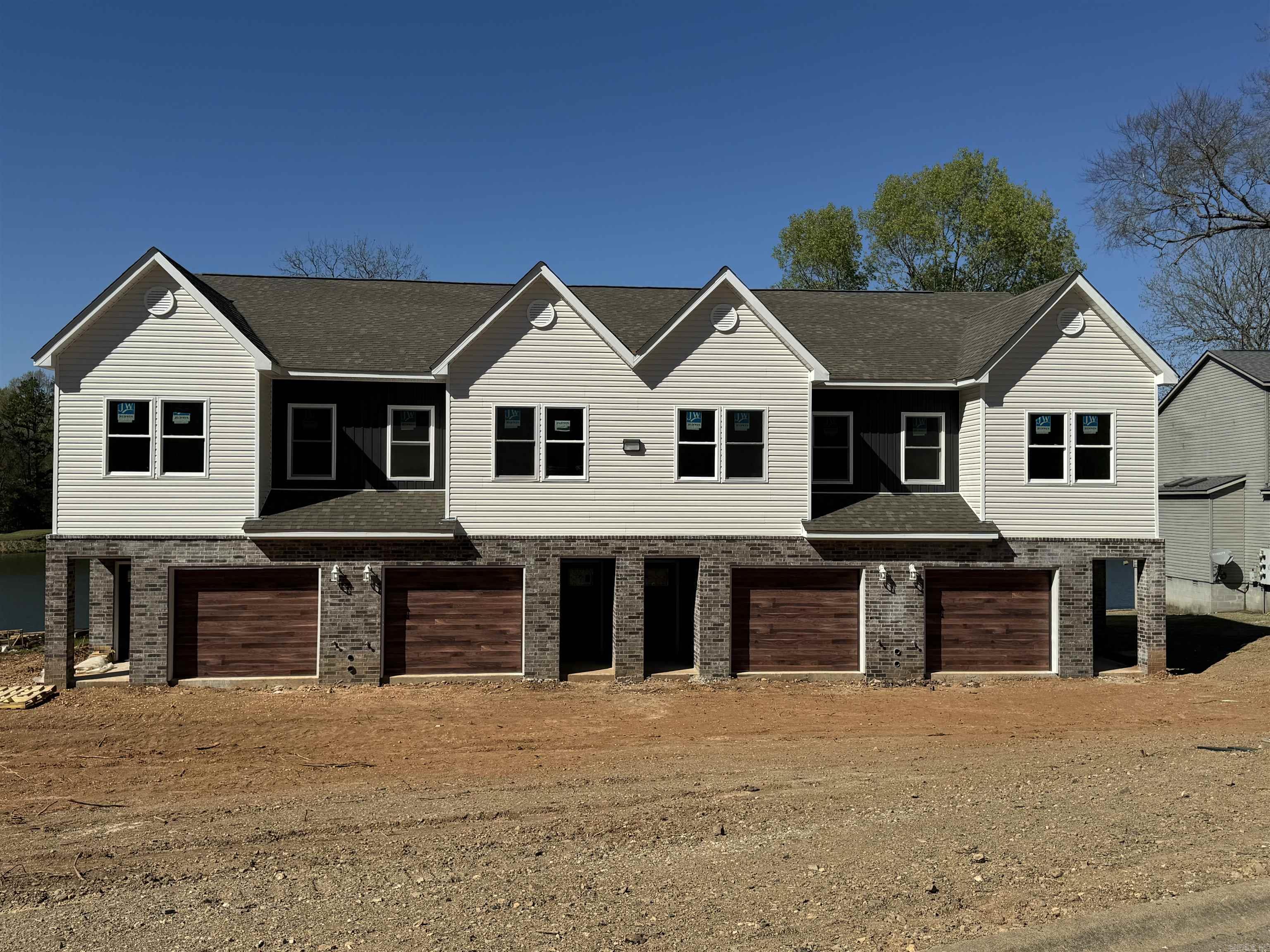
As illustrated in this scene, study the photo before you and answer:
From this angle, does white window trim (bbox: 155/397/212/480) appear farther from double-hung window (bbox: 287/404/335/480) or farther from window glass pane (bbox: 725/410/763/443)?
window glass pane (bbox: 725/410/763/443)

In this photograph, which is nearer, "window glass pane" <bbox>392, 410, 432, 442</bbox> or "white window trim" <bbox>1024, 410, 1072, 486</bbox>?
"window glass pane" <bbox>392, 410, 432, 442</bbox>

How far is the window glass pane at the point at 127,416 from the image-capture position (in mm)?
16969

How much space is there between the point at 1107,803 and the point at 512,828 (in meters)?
6.67

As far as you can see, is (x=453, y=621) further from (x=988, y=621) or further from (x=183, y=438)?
(x=988, y=621)

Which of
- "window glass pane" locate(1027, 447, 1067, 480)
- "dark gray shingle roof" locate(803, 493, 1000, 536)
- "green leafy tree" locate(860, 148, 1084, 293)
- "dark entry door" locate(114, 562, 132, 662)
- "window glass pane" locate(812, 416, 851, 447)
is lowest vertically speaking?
"dark entry door" locate(114, 562, 132, 662)

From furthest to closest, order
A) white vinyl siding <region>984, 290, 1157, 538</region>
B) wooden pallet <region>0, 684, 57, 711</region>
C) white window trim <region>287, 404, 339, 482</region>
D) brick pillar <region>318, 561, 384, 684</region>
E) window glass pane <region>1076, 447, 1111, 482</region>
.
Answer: window glass pane <region>1076, 447, 1111, 482</region>, white vinyl siding <region>984, 290, 1157, 538</region>, white window trim <region>287, 404, 339, 482</region>, brick pillar <region>318, 561, 384, 684</region>, wooden pallet <region>0, 684, 57, 711</region>

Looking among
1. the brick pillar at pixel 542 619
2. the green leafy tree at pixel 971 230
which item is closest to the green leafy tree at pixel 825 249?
the green leafy tree at pixel 971 230

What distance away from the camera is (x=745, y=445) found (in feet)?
60.2

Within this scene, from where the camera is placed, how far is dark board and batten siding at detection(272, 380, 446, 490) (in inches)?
721

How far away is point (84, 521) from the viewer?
16828 mm

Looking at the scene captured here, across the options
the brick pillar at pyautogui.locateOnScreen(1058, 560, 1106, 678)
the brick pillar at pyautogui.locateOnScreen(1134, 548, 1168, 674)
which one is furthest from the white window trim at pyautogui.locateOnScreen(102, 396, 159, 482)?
the brick pillar at pyautogui.locateOnScreen(1134, 548, 1168, 674)

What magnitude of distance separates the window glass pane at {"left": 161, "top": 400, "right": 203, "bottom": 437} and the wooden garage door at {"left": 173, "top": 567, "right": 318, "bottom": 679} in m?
2.62

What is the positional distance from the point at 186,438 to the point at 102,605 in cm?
512

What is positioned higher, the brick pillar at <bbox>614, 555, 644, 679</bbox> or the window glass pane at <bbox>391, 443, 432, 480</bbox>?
the window glass pane at <bbox>391, 443, 432, 480</bbox>
